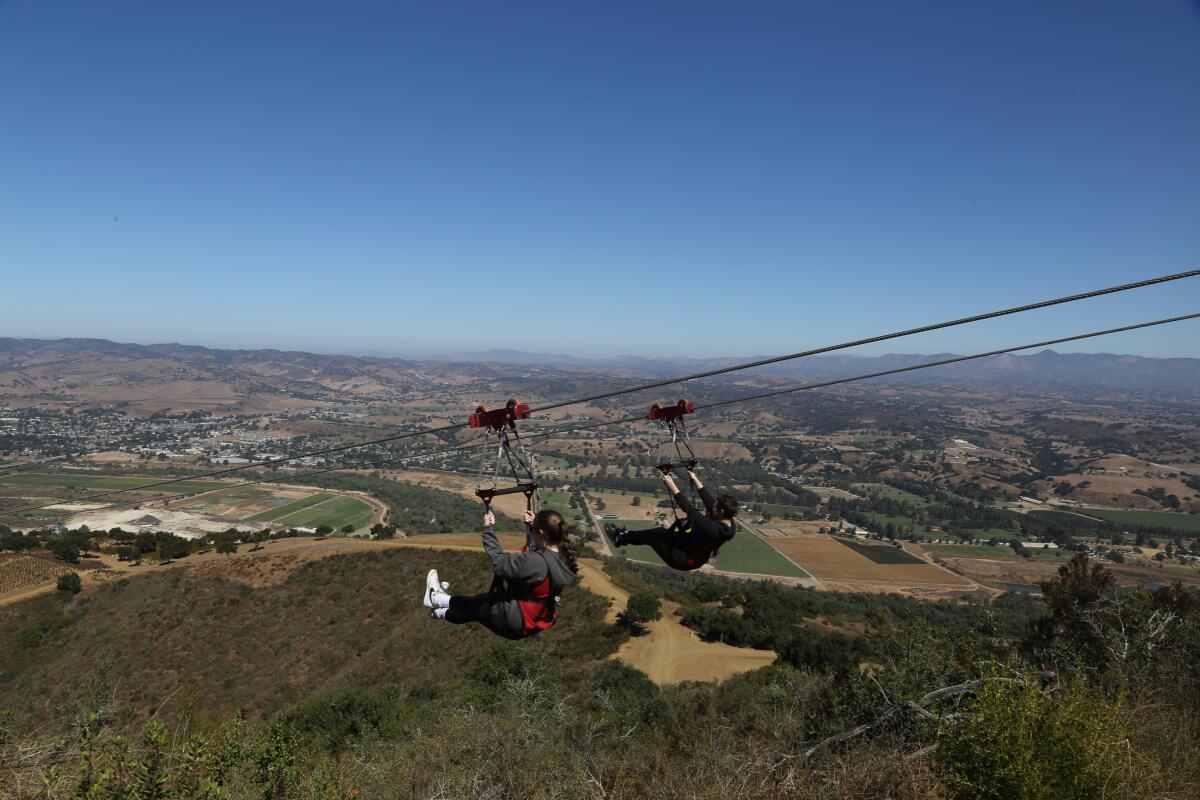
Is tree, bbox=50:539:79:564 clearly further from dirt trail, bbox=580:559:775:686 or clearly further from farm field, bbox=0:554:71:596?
dirt trail, bbox=580:559:775:686

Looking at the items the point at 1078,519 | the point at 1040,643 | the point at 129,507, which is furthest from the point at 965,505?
the point at 129,507

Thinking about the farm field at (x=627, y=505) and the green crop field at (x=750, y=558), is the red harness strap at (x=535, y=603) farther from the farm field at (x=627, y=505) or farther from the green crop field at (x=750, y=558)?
the farm field at (x=627, y=505)

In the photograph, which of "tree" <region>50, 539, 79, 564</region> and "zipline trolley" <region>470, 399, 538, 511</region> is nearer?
"zipline trolley" <region>470, 399, 538, 511</region>

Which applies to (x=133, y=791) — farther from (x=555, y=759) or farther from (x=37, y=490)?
(x=37, y=490)

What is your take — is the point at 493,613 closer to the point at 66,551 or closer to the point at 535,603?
the point at 535,603

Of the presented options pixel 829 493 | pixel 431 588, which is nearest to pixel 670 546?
pixel 431 588

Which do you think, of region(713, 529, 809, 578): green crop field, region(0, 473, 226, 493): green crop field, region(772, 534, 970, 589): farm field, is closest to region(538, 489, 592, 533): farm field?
region(713, 529, 809, 578): green crop field

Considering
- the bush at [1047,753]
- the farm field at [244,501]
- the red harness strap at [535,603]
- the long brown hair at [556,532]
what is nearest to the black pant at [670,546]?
the long brown hair at [556,532]
